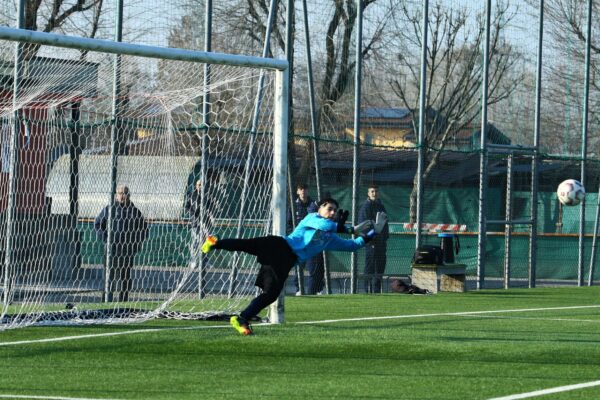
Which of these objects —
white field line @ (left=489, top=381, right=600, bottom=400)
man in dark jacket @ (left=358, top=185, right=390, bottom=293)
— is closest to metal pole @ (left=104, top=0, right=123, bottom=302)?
man in dark jacket @ (left=358, top=185, right=390, bottom=293)

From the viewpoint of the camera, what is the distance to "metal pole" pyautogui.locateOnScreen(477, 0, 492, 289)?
71.4 feet

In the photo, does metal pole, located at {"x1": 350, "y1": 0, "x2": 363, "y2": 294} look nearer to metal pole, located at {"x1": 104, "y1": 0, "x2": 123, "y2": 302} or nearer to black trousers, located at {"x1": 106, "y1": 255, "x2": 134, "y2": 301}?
metal pole, located at {"x1": 104, "y1": 0, "x2": 123, "y2": 302}

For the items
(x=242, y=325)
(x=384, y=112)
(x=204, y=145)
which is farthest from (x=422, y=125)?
(x=242, y=325)

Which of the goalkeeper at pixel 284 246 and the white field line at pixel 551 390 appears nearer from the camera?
the white field line at pixel 551 390

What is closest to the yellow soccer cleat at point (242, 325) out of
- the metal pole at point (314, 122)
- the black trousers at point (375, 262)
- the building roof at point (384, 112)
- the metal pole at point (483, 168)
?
the metal pole at point (314, 122)

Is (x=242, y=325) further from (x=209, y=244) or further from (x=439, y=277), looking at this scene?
(x=439, y=277)

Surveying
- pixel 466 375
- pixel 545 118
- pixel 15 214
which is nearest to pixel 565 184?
pixel 545 118

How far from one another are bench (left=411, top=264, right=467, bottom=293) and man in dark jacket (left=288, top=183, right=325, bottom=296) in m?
1.71

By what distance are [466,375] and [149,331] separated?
3.98 metres

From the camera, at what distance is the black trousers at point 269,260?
1187 cm

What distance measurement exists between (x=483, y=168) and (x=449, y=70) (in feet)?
10.2

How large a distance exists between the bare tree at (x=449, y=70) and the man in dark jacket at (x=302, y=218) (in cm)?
286

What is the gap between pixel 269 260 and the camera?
12.0m

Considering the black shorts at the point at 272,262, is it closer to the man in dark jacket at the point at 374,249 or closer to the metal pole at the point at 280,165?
the metal pole at the point at 280,165
